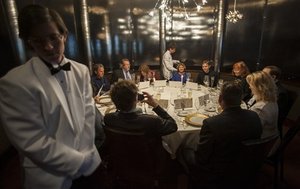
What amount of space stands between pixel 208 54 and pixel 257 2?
156 cm

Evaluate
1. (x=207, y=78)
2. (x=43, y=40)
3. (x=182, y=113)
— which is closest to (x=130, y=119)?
(x=182, y=113)

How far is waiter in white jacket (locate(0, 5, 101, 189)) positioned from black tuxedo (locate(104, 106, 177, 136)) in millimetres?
719

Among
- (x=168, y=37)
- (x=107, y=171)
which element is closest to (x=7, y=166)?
(x=107, y=171)

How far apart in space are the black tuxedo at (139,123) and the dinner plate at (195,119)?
1.37 feet

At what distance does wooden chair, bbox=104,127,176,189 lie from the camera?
1.70 m

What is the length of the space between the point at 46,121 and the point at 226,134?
1266 millimetres

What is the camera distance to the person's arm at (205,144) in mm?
1705

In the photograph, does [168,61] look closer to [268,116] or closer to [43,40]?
[268,116]

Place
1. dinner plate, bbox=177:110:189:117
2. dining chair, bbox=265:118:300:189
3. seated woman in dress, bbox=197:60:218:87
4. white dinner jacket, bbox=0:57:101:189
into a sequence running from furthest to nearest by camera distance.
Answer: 1. seated woman in dress, bbox=197:60:218:87
2. dinner plate, bbox=177:110:189:117
3. dining chair, bbox=265:118:300:189
4. white dinner jacket, bbox=0:57:101:189

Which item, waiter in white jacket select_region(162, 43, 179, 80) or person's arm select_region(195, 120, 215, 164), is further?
waiter in white jacket select_region(162, 43, 179, 80)

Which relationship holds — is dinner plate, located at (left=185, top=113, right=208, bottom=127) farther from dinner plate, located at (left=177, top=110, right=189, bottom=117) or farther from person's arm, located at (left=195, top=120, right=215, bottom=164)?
person's arm, located at (left=195, top=120, right=215, bottom=164)

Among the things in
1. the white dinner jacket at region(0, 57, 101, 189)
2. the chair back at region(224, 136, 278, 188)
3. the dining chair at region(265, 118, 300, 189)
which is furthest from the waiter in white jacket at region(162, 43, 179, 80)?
the white dinner jacket at region(0, 57, 101, 189)

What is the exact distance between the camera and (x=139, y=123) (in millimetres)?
1722

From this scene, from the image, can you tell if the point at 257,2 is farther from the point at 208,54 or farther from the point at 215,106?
the point at 215,106
